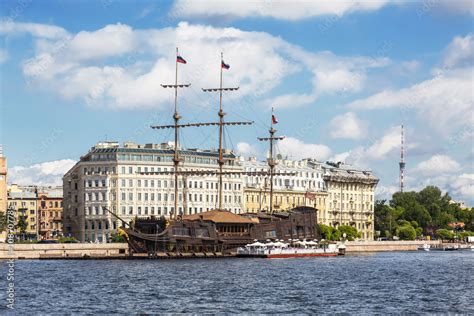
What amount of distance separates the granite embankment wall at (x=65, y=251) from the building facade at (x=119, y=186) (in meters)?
27.8

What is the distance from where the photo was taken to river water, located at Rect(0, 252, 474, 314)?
53688mm

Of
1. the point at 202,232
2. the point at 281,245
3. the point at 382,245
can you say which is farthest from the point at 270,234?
the point at 382,245

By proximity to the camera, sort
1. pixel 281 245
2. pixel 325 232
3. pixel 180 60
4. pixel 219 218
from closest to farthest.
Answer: pixel 180 60
pixel 219 218
pixel 281 245
pixel 325 232

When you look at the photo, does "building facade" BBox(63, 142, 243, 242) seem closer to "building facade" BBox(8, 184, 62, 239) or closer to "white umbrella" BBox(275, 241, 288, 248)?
"building facade" BBox(8, 184, 62, 239)

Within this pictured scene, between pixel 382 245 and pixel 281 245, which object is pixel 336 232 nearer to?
pixel 382 245

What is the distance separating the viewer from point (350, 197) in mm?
189250

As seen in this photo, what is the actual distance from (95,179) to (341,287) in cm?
8351

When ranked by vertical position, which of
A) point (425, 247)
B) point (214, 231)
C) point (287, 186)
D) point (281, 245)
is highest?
point (287, 186)

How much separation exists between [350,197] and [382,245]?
25.5 metres

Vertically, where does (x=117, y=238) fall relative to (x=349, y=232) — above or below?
below

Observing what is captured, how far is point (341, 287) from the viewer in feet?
222

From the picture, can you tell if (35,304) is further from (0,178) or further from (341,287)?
(0,178)

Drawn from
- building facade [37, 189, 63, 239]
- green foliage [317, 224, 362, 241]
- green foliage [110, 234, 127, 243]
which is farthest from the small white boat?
building facade [37, 189, 63, 239]

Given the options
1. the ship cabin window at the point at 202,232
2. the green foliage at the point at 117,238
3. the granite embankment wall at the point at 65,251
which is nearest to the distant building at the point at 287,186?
the green foliage at the point at 117,238
